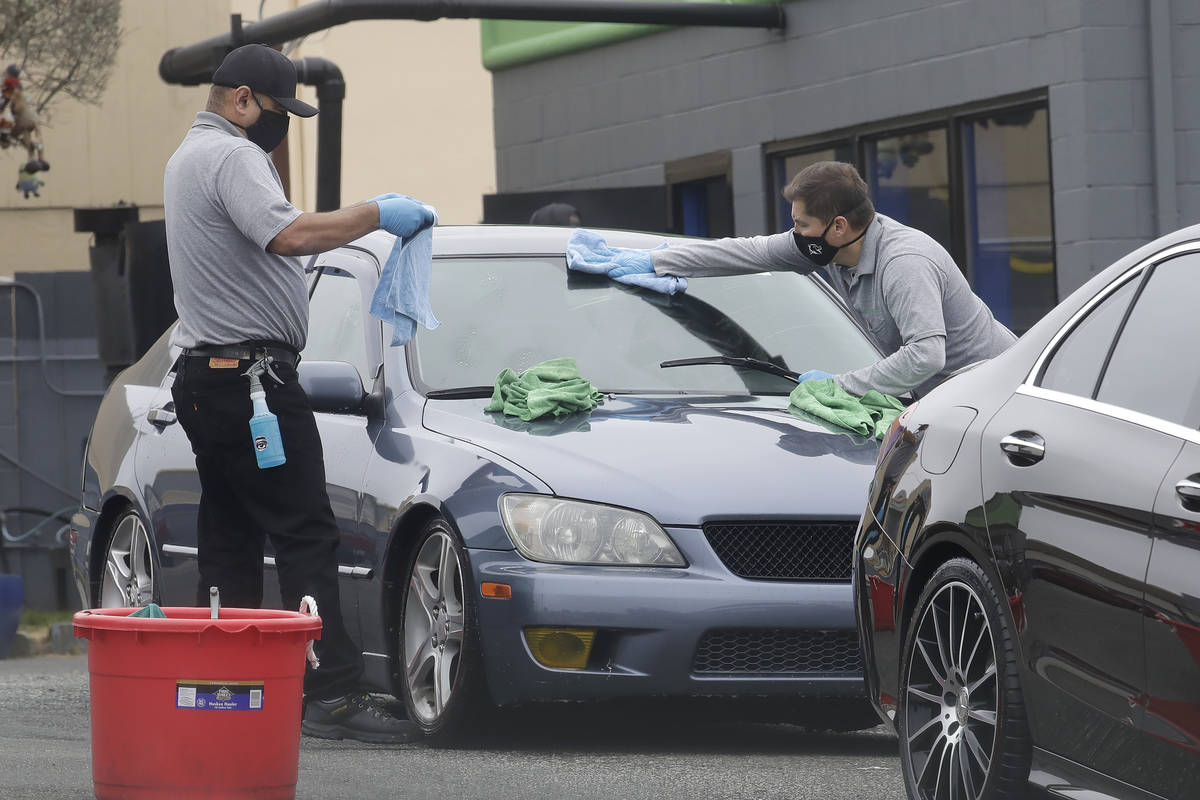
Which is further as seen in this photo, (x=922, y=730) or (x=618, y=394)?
(x=618, y=394)

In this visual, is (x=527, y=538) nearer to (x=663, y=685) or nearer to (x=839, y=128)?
(x=663, y=685)

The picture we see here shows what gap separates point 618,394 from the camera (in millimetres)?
7336

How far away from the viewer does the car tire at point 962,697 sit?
15.9 feet

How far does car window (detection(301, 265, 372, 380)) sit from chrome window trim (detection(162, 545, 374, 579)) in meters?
0.66

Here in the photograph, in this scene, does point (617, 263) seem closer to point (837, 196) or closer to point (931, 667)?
point (837, 196)

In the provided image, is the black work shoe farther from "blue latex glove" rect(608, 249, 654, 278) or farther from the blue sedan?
"blue latex glove" rect(608, 249, 654, 278)

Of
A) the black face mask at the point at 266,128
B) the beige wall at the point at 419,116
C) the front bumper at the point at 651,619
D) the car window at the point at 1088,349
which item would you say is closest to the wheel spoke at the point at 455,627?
the front bumper at the point at 651,619

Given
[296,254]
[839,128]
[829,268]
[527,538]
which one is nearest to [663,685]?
[527,538]

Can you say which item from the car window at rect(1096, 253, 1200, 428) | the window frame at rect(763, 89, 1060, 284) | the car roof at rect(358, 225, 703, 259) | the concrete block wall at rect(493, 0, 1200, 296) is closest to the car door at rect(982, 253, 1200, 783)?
the car window at rect(1096, 253, 1200, 428)

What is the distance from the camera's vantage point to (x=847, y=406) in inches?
279

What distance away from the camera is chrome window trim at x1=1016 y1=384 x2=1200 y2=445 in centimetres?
436

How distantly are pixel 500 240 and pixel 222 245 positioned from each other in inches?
62.6

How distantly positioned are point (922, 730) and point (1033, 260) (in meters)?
7.76

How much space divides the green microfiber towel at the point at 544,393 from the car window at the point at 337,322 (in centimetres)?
65
